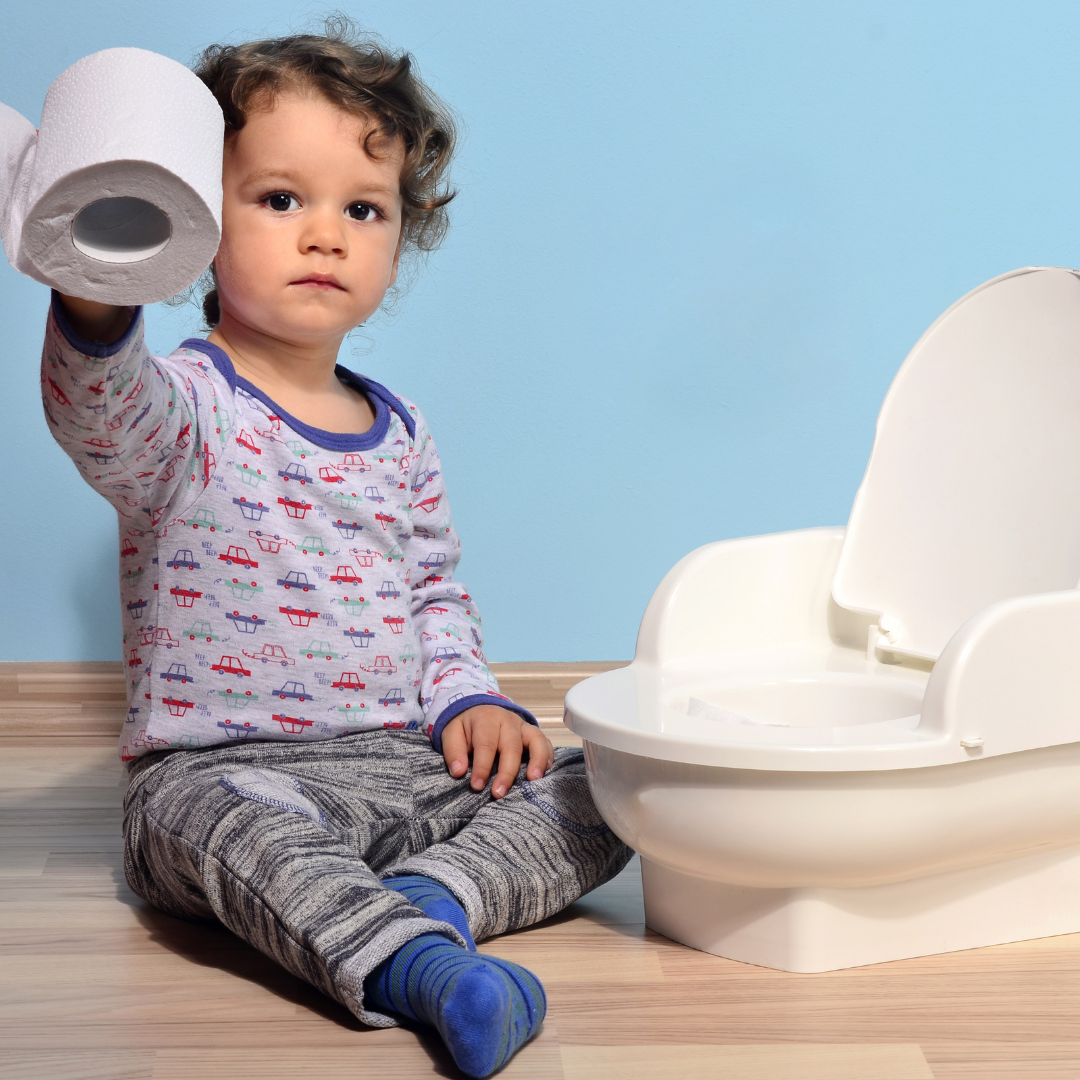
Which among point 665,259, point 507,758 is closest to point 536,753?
point 507,758

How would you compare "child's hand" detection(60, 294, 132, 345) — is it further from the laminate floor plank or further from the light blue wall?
the light blue wall

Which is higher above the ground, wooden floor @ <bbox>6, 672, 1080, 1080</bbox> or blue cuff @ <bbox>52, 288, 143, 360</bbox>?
blue cuff @ <bbox>52, 288, 143, 360</bbox>

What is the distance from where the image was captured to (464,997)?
60cm

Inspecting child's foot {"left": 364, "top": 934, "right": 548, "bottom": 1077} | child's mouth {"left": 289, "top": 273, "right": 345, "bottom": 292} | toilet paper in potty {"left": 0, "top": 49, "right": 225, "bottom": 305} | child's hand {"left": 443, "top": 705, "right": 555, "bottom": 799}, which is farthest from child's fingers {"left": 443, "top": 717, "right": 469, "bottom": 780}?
toilet paper in potty {"left": 0, "top": 49, "right": 225, "bottom": 305}

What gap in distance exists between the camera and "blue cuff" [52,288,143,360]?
0.59 meters

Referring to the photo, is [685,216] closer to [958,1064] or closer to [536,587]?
[536,587]

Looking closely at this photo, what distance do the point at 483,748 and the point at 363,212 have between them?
0.40m

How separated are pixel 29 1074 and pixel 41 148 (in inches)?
17.2

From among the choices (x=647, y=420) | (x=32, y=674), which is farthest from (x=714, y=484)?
(x=32, y=674)

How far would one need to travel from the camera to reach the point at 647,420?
136cm

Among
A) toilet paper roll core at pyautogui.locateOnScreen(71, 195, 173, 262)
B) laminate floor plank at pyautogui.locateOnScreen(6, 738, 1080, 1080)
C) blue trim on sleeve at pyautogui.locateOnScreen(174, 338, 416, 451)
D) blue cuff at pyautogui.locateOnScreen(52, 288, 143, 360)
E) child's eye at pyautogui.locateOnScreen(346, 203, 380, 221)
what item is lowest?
laminate floor plank at pyautogui.locateOnScreen(6, 738, 1080, 1080)

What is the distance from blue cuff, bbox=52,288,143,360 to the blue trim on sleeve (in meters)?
0.25

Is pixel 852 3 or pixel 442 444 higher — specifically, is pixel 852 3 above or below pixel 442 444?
above

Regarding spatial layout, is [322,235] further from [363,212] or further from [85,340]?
[85,340]
